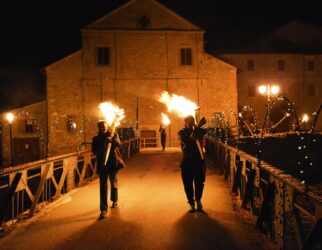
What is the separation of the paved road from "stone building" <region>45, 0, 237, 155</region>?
852 inches

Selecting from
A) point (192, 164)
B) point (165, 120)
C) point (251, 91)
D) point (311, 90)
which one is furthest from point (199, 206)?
point (311, 90)

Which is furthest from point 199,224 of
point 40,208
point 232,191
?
point 40,208

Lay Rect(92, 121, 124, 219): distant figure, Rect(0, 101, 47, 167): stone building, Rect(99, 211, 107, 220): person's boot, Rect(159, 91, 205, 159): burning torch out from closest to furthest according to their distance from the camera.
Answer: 1. Rect(99, 211, 107, 220): person's boot
2. Rect(92, 121, 124, 219): distant figure
3. Rect(159, 91, 205, 159): burning torch
4. Rect(0, 101, 47, 167): stone building

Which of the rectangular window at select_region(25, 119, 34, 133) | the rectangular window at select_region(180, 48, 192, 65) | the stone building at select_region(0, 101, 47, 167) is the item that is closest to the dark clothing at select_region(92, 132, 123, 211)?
the rectangular window at select_region(180, 48, 192, 65)

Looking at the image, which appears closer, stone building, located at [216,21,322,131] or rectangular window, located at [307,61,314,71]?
stone building, located at [216,21,322,131]

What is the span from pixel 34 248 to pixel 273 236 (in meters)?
3.72

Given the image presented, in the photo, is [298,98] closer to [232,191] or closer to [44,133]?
[44,133]

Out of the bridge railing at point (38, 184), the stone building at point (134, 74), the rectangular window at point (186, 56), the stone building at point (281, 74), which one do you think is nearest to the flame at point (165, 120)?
the stone building at point (134, 74)

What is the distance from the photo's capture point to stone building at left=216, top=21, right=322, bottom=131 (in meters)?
37.6

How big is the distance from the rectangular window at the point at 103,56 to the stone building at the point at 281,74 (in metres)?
12.9

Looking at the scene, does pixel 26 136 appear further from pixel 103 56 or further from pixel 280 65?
pixel 280 65

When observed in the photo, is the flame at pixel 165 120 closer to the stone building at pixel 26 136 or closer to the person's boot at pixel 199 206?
the stone building at pixel 26 136

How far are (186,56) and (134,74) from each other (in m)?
5.13

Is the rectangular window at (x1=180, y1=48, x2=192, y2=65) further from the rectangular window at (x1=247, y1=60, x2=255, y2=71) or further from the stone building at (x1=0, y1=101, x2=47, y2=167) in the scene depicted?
the stone building at (x1=0, y1=101, x2=47, y2=167)
